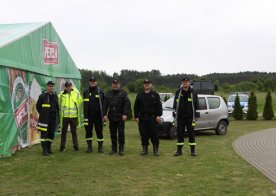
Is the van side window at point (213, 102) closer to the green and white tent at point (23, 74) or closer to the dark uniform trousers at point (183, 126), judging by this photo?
the dark uniform trousers at point (183, 126)

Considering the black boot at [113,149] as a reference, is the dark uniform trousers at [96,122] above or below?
above

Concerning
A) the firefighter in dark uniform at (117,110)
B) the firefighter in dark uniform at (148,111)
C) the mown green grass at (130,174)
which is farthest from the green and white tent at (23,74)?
the firefighter in dark uniform at (148,111)

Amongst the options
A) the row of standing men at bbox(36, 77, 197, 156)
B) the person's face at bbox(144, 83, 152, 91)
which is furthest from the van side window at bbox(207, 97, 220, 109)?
the person's face at bbox(144, 83, 152, 91)

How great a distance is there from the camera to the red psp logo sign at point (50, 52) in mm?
14111

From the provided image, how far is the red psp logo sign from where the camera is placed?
46.3 feet

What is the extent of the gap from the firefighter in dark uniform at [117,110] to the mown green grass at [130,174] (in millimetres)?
629

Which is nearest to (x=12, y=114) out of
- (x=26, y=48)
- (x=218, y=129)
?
(x=26, y=48)

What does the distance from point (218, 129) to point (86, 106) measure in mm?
6951

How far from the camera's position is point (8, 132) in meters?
10.4

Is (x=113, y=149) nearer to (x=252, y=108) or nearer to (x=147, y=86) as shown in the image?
(x=147, y=86)

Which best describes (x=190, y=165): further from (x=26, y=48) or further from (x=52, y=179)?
(x=26, y=48)

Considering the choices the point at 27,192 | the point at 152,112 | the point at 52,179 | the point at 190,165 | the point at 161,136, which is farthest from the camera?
the point at 161,136

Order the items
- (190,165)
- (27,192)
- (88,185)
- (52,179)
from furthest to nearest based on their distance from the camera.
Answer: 1. (190,165)
2. (52,179)
3. (88,185)
4. (27,192)

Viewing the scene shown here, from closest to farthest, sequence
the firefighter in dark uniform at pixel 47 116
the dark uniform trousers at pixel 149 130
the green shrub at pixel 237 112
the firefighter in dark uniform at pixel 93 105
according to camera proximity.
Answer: the dark uniform trousers at pixel 149 130, the firefighter in dark uniform at pixel 47 116, the firefighter in dark uniform at pixel 93 105, the green shrub at pixel 237 112
